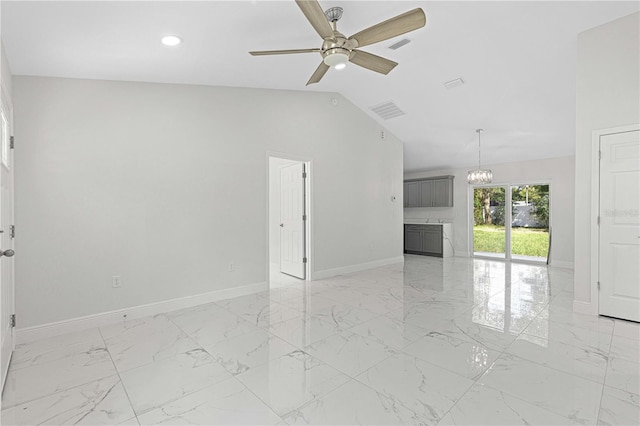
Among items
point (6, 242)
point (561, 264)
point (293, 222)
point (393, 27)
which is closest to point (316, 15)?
point (393, 27)

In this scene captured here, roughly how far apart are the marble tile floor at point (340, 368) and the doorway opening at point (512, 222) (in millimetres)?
3717

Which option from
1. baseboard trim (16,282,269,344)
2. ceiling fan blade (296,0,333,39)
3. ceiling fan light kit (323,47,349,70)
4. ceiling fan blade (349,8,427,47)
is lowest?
baseboard trim (16,282,269,344)

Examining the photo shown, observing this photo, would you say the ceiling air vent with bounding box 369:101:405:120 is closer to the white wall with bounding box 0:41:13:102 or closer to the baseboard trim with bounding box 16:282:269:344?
the baseboard trim with bounding box 16:282:269:344

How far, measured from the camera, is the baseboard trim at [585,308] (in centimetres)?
353

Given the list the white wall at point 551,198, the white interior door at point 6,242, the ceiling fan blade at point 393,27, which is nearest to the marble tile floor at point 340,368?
the white interior door at point 6,242

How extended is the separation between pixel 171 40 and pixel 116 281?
8.37 ft

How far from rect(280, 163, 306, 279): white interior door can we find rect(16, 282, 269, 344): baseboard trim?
1157mm

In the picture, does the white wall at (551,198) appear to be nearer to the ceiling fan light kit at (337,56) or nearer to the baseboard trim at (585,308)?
the baseboard trim at (585,308)

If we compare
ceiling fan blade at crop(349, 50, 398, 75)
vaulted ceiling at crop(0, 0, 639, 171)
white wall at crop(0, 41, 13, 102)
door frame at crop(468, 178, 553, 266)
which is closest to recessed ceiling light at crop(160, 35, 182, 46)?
vaulted ceiling at crop(0, 0, 639, 171)

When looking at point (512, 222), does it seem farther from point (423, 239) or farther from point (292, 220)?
point (292, 220)

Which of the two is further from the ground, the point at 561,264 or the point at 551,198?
the point at 551,198

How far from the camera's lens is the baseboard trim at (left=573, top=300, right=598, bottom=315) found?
353 cm

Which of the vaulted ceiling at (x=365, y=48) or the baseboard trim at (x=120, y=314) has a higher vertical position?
the vaulted ceiling at (x=365, y=48)

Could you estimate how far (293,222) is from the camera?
5676 millimetres
